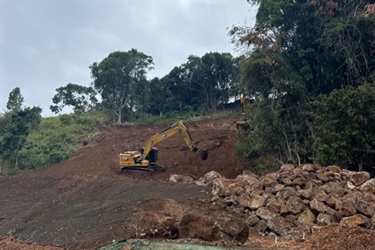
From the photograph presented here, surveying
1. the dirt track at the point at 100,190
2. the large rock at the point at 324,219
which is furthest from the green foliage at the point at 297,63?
the large rock at the point at 324,219

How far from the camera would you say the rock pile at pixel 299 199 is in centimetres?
974

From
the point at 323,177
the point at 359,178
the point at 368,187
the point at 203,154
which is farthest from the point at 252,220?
the point at 203,154

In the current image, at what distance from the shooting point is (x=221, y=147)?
2086cm

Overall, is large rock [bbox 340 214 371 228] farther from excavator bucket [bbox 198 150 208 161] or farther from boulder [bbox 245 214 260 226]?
excavator bucket [bbox 198 150 208 161]

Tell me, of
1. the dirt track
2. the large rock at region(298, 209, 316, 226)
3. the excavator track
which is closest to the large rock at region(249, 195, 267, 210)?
the large rock at region(298, 209, 316, 226)

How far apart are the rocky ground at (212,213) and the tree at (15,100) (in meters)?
13.9

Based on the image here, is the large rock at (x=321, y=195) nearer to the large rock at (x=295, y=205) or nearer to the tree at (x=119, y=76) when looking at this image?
the large rock at (x=295, y=205)

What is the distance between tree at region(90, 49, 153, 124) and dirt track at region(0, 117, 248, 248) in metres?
4.35

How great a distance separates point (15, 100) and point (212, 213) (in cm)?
2306

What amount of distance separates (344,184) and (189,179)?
503 centimetres

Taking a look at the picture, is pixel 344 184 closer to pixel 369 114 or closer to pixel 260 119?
pixel 369 114

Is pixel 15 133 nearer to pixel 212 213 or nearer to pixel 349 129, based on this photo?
pixel 212 213

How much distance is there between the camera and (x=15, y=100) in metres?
29.6

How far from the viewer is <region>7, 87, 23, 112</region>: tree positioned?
2934 centimetres
